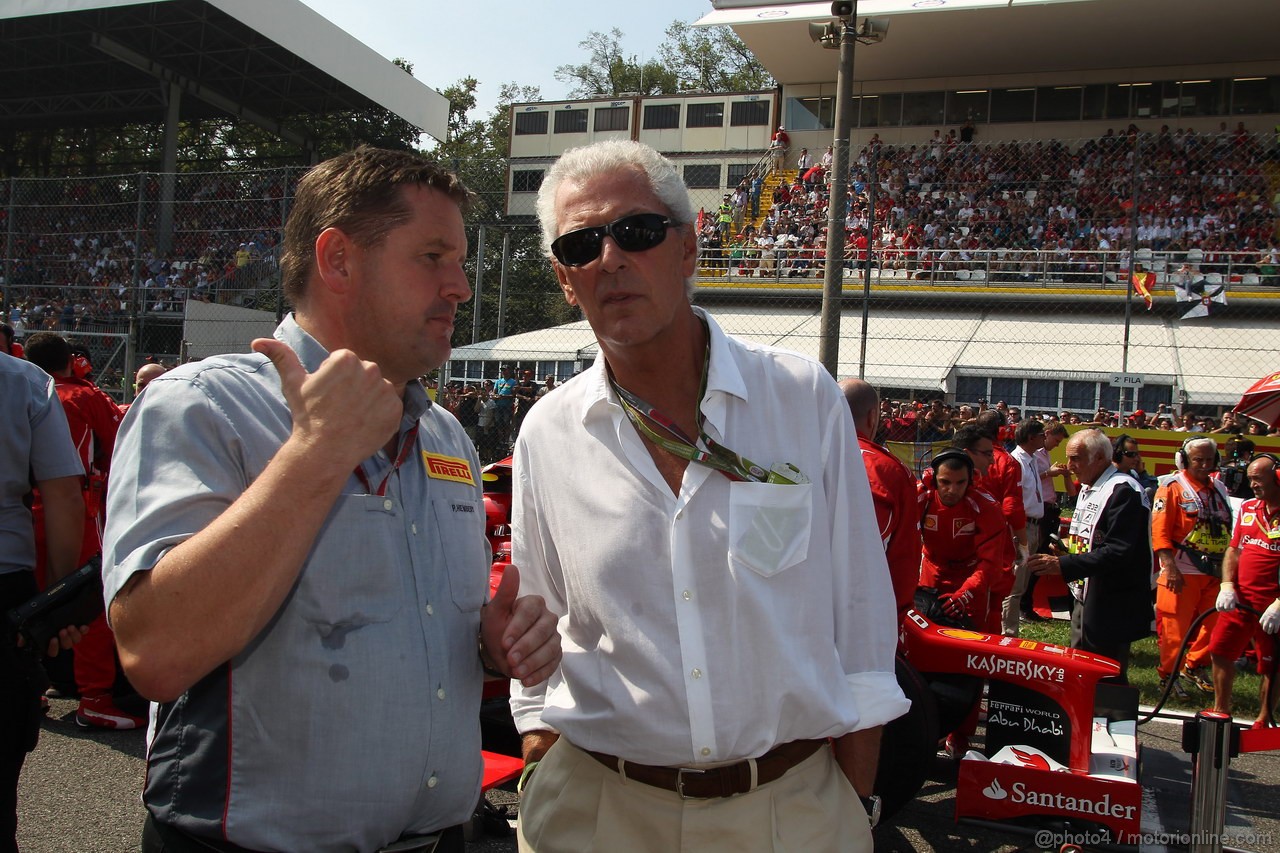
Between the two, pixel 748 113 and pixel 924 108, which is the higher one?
pixel 748 113

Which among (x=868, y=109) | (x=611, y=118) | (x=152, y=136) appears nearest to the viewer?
(x=868, y=109)

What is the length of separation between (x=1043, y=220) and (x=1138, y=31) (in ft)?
33.2

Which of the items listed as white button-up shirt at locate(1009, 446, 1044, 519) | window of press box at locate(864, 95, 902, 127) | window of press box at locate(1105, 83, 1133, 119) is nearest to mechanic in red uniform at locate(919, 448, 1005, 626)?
white button-up shirt at locate(1009, 446, 1044, 519)

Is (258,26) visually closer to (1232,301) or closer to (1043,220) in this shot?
(1043,220)

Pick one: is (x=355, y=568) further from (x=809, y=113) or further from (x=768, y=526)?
(x=809, y=113)

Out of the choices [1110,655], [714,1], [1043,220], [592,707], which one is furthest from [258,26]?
[592,707]

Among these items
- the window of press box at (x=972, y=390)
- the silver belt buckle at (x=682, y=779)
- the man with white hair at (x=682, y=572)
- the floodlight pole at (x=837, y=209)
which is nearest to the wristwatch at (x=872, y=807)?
the man with white hair at (x=682, y=572)

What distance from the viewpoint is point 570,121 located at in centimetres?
3991

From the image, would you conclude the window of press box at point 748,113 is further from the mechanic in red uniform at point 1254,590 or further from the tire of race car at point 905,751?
the tire of race car at point 905,751

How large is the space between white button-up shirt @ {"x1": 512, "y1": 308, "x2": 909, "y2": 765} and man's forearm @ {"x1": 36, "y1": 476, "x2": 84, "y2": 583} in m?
1.78

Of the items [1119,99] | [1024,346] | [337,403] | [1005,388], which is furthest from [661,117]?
[337,403]

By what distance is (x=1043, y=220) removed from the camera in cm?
2081

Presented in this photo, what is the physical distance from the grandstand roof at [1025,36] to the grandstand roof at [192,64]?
1051cm

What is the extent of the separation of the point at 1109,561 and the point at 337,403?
5.66 meters
